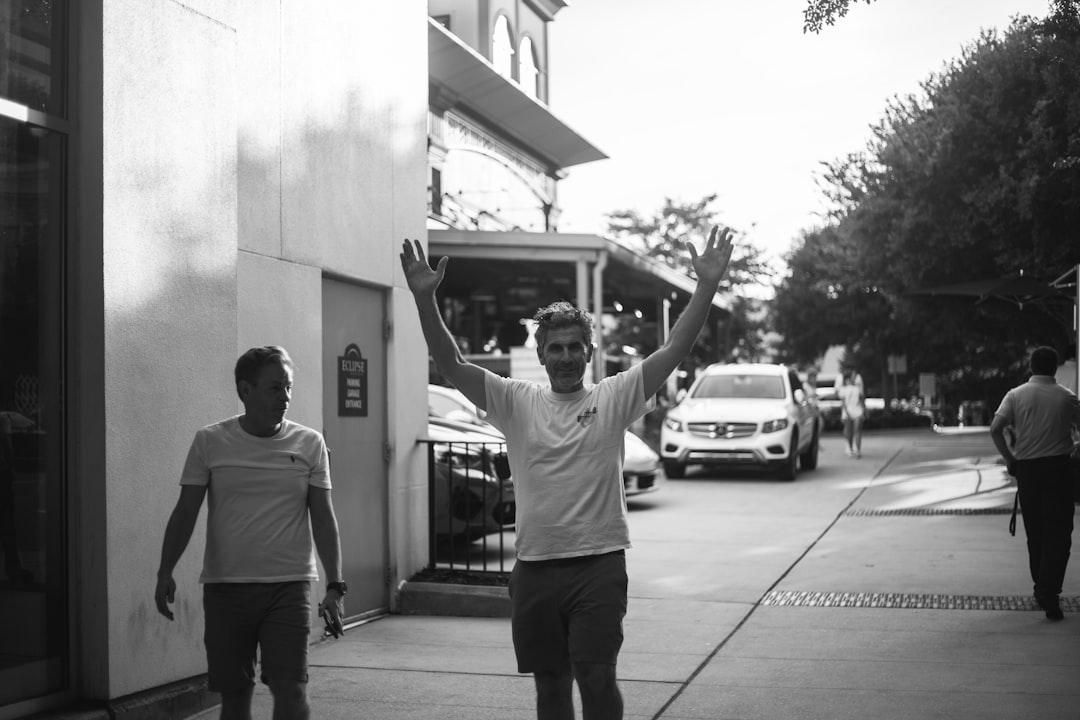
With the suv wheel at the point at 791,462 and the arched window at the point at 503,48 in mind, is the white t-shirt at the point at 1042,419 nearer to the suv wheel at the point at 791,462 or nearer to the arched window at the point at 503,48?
the suv wheel at the point at 791,462

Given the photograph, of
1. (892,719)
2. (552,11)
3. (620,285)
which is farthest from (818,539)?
(552,11)

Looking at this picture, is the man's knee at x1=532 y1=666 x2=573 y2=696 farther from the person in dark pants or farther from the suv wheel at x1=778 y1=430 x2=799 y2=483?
the suv wheel at x1=778 y1=430 x2=799 y2=483

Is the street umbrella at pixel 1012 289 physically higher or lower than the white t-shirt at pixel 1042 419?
higher

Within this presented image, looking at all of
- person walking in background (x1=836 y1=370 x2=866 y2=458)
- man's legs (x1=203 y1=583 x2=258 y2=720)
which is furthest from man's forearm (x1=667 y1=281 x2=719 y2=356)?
person walking in background (x1=836 y1=370 x2=866 y2=458)

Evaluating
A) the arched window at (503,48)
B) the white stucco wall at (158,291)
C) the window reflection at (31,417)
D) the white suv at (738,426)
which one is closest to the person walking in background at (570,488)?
the white stucco wall at (158,291)

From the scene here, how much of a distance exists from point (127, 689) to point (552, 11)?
25.7m

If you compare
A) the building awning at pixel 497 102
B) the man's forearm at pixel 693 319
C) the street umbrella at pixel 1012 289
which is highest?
the building awning at pixel 497 102

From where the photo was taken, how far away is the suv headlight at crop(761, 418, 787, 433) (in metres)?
19.8

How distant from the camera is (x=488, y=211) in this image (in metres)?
25.3

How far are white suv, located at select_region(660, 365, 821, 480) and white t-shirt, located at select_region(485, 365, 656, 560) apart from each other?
15366mm

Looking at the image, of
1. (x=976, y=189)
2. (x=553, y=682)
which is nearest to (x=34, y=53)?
(x=553, y=682)

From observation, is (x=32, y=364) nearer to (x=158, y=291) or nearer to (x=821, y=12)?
(x=158, y=291)

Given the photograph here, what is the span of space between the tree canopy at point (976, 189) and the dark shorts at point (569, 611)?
11.7 m

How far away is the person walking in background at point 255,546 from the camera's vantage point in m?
4.51
